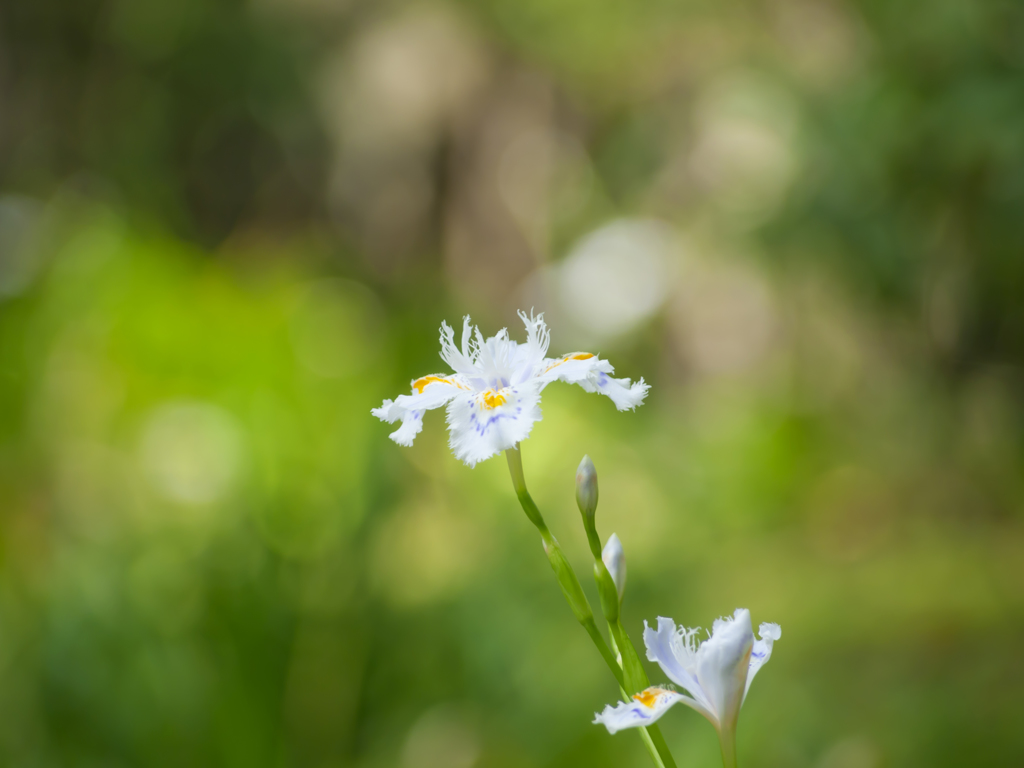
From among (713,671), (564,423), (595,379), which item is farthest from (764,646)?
(564,423)

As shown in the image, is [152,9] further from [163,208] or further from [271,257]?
[271,257]

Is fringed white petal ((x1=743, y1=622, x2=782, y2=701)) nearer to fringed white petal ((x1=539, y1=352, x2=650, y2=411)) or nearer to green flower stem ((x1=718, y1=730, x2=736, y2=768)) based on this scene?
green flower stem ((x1=718, y1=730, x2=736, y2=768))

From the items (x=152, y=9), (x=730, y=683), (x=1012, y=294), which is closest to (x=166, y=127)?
(x=152, y=9)

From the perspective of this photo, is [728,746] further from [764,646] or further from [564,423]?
[564,423]

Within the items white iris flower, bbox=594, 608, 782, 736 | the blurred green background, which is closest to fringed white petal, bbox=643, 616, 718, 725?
white iris flower, bbox=594, 608, 782, 736

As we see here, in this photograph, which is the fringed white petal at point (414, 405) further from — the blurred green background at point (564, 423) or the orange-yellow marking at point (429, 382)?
the blurred green background at point (564, 423)

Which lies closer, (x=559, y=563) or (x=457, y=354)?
(x=559, y=563)
